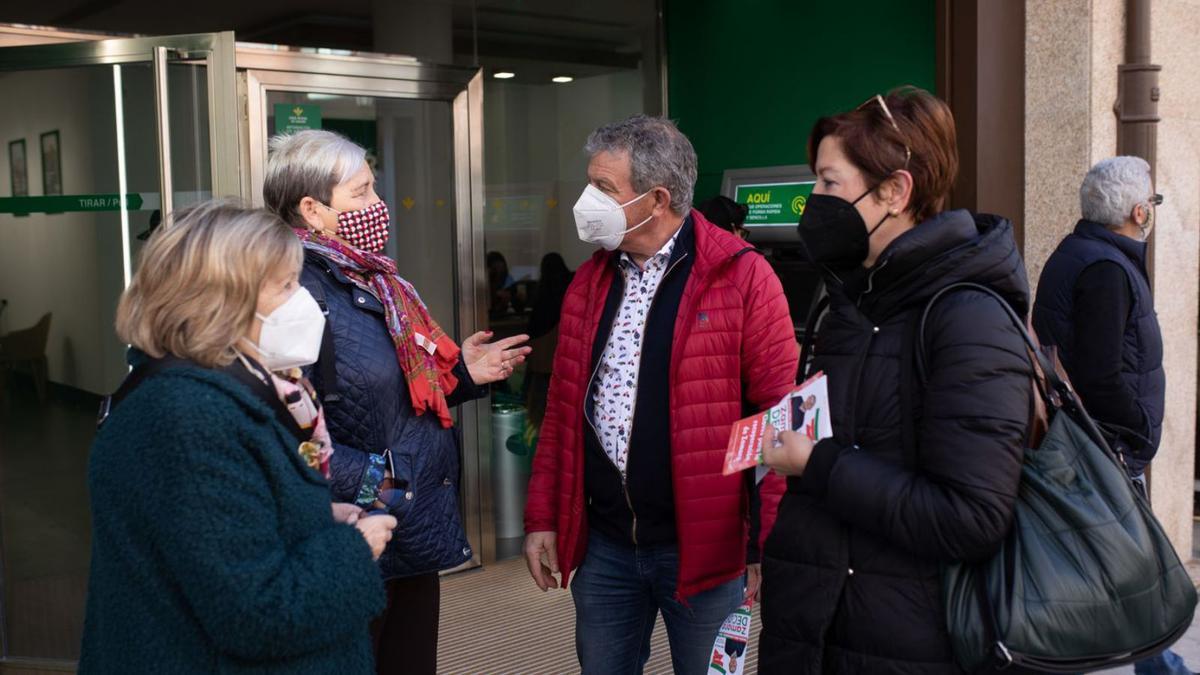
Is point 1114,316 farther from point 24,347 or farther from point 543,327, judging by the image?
point 24,347

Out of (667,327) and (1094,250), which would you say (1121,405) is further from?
(667,327)

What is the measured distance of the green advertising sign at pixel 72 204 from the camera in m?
4.21

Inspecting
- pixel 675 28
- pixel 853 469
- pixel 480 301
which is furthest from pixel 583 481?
pixel 675 28

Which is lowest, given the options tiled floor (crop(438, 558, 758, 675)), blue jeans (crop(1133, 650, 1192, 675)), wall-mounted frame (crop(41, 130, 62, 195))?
tiled floor (crop(438, 558, 758, 675))

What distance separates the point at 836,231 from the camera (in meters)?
2.10

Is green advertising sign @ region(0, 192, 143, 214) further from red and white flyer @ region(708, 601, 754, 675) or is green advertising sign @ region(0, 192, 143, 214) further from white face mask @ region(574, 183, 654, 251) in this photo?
red and white flyer @ region(708, 601, 754, 675)

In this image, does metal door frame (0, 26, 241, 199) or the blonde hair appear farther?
metal door frame (0, 26, 241, 199)

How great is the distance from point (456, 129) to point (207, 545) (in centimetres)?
394

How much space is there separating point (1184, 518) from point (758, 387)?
3822mm

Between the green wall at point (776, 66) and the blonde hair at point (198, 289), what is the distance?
14.2 feet

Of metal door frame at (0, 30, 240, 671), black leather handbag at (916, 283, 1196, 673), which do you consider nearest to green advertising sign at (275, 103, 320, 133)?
metal door frame at (0, 30, 240, 671)

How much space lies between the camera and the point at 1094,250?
155 inches

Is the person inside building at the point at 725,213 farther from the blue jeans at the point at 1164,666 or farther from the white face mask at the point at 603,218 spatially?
the white face mask at the point at 603,218

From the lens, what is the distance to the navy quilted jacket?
2.55 m
